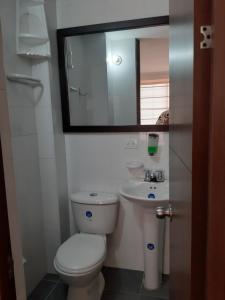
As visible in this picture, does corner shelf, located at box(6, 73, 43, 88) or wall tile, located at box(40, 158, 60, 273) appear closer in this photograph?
corner shelf, located at box(6, 73, 43, 88)

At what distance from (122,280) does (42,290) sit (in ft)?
2.17

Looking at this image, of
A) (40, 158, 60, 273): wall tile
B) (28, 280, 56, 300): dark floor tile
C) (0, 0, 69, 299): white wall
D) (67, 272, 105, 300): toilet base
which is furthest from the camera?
(40, 158, 60, 273): wall tile

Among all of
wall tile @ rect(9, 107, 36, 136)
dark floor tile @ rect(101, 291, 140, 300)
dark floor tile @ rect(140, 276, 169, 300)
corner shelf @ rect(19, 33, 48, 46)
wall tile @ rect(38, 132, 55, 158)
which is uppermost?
corner shelf @ rect(19, 33, 48, 46)

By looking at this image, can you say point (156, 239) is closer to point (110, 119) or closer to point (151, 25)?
point (110, 119)

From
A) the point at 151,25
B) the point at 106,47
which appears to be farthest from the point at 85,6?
the point at 151,25

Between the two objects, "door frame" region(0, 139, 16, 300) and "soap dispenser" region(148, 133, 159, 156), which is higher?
"soap dispenser" region(148, 133, 159, 156)

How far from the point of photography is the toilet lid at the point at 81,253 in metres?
1.56

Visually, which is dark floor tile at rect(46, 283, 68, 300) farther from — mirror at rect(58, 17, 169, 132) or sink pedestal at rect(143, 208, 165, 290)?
mirror at rect(58, 17, 169, 132)

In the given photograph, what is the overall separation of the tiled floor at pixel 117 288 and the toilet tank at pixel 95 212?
44 centimetres

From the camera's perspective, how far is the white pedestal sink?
1.84 m

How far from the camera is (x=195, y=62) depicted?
0.50m

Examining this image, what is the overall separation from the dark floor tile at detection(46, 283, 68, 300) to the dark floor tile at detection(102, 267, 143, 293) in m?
0.34

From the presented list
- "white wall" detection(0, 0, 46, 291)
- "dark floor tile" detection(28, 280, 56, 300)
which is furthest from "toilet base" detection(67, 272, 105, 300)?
"white wall" detection(0, 0, 46, 291)

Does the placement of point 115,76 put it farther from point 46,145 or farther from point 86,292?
point 86,292
